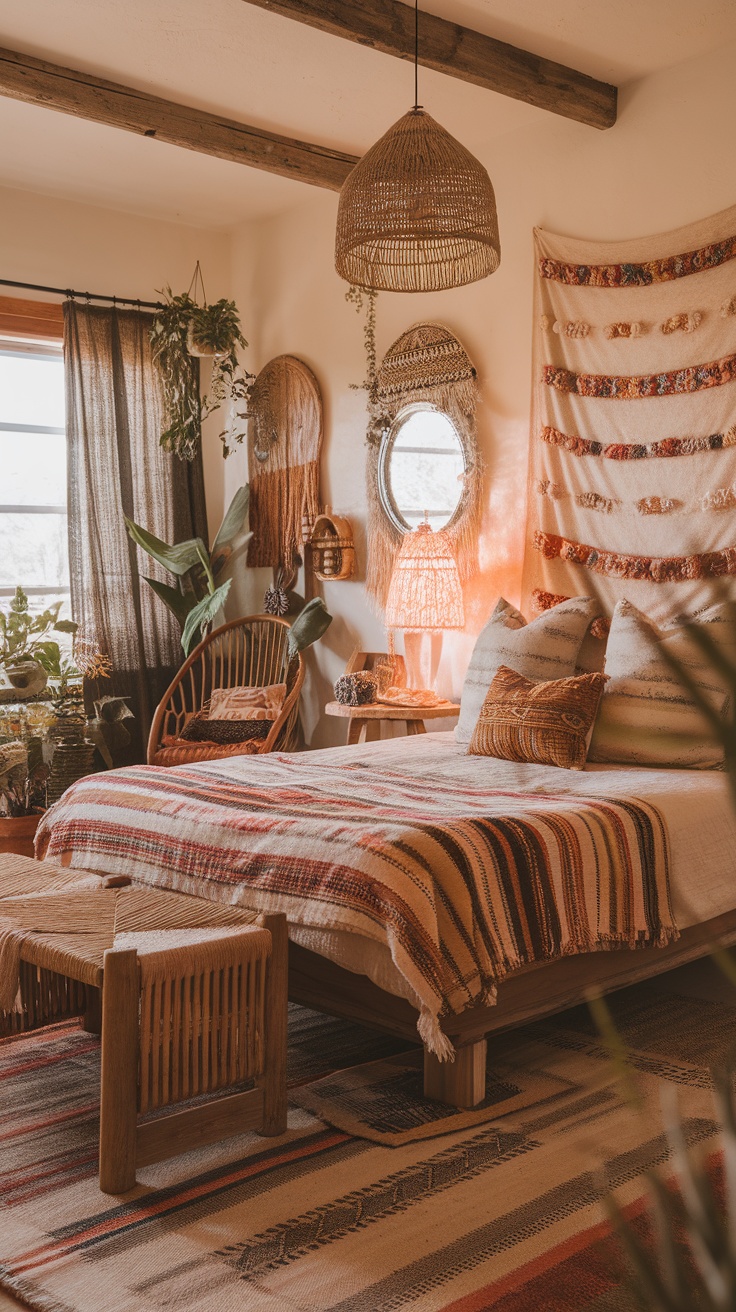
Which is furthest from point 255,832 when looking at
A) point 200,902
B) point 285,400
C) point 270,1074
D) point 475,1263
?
point 285,400

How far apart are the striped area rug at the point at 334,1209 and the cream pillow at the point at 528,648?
1385 mm

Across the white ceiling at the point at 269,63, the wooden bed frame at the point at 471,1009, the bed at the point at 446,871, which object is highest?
the white ceiling at the point at 269,63

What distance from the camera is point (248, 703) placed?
4773 mm

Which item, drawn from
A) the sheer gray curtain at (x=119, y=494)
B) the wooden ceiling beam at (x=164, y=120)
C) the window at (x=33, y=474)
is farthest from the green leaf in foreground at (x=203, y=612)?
the wooden ceiling beam at (x=164, y=120)

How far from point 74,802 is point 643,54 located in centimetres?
Answer: 288

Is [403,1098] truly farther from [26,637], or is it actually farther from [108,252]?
[108,252]

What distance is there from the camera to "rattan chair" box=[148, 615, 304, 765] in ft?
15.1

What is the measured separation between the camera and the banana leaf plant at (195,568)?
5.08 m

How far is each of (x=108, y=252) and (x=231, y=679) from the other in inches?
78.8

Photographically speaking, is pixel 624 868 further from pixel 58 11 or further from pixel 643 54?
pixel 58 11

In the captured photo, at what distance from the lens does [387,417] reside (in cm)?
479

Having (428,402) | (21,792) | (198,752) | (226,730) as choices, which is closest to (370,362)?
(428,402)

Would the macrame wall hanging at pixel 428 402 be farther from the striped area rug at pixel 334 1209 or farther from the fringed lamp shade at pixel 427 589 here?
the striped area rug at pixel 334 1209

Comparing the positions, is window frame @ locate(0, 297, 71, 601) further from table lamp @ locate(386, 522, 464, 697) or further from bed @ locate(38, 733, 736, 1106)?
bed @ locate(38, 733, 736, 1106)
